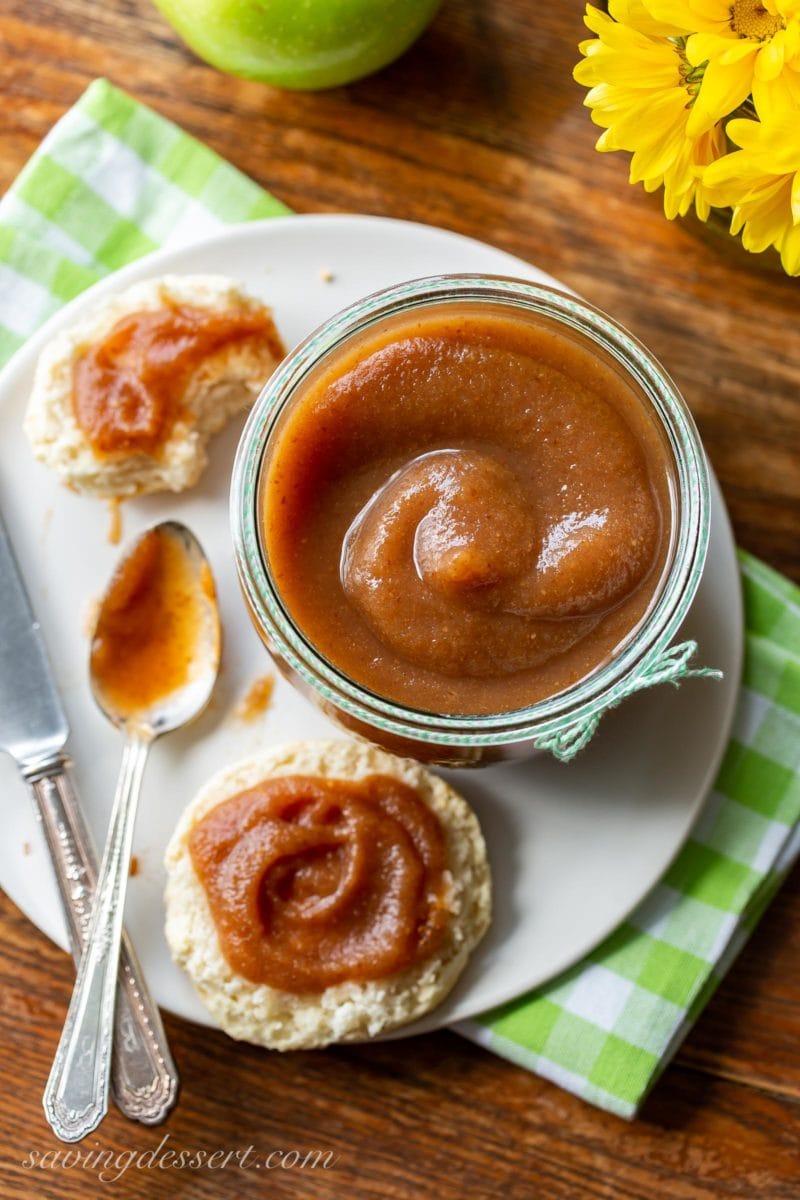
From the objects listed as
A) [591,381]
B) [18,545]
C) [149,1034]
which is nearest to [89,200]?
[18,545]

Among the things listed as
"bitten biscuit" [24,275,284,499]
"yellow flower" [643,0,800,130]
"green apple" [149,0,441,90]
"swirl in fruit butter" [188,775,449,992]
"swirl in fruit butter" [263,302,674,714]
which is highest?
"yellow flower" [643,0,800,130]

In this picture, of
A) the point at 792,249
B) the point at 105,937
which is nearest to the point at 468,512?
the point at 792,249

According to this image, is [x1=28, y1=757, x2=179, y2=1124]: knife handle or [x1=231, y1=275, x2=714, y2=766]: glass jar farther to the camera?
[x1=28, y1=757, x2=179, y2=1124]: knife handle

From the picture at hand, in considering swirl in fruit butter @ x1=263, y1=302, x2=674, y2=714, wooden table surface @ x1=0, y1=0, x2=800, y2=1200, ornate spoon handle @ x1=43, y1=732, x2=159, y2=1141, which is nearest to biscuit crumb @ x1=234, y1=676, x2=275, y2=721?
ornate spoon handle @ x1=43, y1=732, x2=159, y2=1141

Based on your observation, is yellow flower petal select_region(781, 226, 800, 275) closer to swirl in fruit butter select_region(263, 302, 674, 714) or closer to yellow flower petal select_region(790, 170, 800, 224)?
yellow flower petal select_region(790, 170, 800, 224)

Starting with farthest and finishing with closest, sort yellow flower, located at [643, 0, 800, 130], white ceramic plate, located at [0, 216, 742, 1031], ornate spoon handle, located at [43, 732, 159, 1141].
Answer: white ceramic plate, located at [0, 216, 742, 1031] → ornate spoon handle, located at [43, 732, 159, 1141] → yellow flower, located at [643, 0, 800, 130]

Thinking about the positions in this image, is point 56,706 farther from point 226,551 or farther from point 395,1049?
point 395,1049

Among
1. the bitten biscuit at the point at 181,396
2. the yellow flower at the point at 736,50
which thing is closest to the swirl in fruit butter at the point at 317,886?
the bitten biscuit at the point at 181,396
